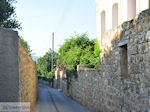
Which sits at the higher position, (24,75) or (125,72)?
(125,72)

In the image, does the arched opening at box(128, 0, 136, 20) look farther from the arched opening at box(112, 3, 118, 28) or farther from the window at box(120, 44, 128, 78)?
the window at box(120, 44, 128, 78)

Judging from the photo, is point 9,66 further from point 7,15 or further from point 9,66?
point 7,15

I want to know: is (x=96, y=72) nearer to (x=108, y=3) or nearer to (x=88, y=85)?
(x=88, y=85)

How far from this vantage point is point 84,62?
15.4m

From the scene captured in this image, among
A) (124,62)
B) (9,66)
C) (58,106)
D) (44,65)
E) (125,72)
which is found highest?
(44,65)

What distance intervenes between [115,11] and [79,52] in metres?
3.92

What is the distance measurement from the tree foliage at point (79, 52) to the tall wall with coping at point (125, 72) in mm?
4219

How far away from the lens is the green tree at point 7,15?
13.7 metres

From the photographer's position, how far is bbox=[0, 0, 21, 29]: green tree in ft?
45.0

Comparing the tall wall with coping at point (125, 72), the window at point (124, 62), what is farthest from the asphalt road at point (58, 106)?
the window at point (124, 62)

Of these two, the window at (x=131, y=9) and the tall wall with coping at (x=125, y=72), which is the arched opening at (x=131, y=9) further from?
the tall wall with coping at (x=125, y=72)

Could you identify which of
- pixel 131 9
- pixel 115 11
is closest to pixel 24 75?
pixel 131 9

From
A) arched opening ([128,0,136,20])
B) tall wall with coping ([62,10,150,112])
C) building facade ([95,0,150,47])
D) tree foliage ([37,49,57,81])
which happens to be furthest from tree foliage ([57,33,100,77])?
tree foliage ([37,49,57,81])

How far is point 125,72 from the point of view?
23.7ft
